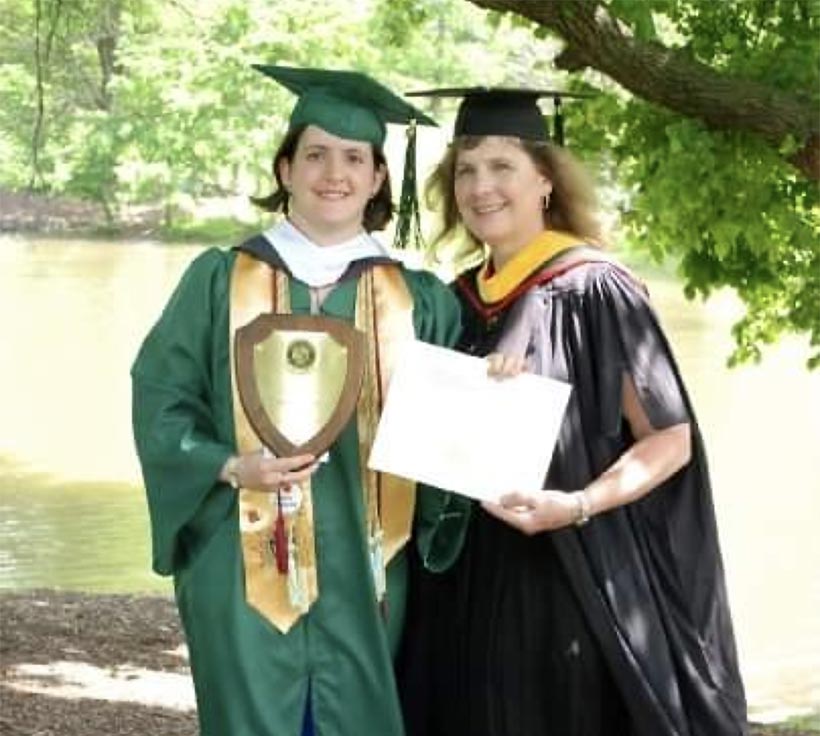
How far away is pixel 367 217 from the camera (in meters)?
3.51

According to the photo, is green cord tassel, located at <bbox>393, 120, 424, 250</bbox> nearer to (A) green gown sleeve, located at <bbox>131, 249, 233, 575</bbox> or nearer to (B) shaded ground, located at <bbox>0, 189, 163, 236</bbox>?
(A) green gown sleeve, located at <bbox>131, 249, 233, 575</bbox>

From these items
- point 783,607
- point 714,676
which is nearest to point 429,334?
point 714,676

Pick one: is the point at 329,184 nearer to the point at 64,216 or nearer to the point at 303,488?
the point at 303,488

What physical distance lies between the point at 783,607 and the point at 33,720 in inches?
242

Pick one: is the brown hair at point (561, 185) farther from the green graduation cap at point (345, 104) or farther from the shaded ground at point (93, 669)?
the shaded ground at point (93, 669)

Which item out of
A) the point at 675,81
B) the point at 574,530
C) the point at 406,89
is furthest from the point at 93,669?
the point at 406,89

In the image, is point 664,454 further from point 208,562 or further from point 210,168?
point 210,168

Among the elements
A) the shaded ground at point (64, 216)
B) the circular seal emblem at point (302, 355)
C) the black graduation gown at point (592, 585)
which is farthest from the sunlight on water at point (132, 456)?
the shaded ground at point (64, 216)

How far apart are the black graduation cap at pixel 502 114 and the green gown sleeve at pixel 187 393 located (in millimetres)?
552

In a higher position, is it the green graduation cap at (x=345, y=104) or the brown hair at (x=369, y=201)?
the green graduation cap at (x=345, y=104)

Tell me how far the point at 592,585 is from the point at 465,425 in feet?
1.28

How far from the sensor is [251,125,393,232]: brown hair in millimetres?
3449

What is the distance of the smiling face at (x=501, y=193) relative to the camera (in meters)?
3.37

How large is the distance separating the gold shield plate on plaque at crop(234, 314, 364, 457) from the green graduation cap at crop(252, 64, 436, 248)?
0.41 meters
